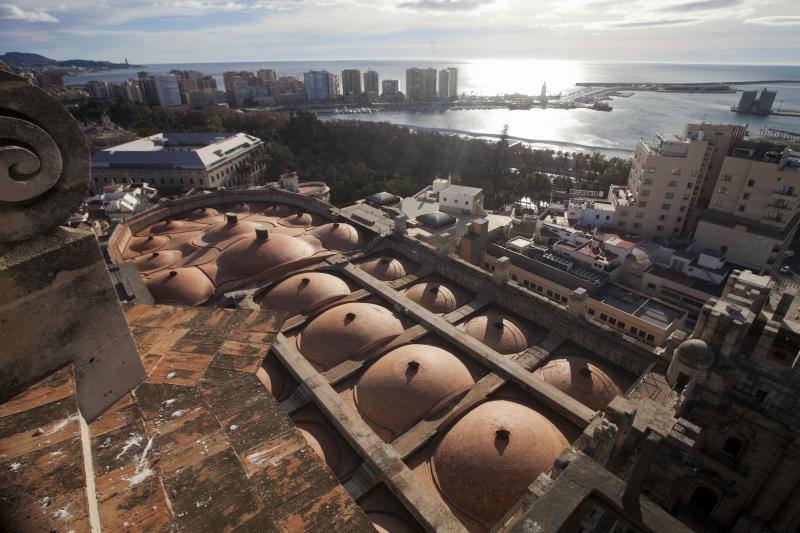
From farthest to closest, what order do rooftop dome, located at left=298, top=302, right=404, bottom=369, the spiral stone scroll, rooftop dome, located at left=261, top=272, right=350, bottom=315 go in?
1. rooftop dome, located at left=261, top=272, right=350, bottom=315
2. rooftop dome, located at left=298, top=302, right=404, bottom=369
3. the spiral stone scroll

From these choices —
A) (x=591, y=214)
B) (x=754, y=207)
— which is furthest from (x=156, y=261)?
(x=754, y=207)

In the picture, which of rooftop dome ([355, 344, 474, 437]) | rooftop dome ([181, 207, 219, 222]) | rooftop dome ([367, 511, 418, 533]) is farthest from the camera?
rooftop dome ([181, 207, 219, 222])

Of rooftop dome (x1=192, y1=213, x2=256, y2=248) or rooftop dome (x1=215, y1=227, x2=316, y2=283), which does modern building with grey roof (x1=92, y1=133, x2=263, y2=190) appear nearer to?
rooftop dome (x1=192, y1=213, x2=256, y2=248)

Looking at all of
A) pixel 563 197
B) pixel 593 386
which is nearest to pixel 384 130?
pixel 563 197

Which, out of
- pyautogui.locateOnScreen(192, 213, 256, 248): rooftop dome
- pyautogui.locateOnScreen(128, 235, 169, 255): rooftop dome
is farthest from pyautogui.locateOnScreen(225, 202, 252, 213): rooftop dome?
pyautogui.locateOnScreen(128, 235, 169, 255): rooftop dome

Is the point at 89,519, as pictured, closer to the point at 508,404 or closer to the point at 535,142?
the point at 508,404
